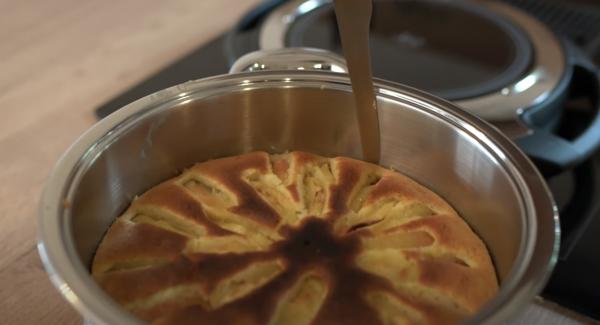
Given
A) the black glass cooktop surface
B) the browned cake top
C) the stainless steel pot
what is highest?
the stainless steel pot

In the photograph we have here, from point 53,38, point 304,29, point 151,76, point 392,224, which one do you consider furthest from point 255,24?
point 392,224

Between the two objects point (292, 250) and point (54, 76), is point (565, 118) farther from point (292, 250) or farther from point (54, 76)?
point (54, 76)

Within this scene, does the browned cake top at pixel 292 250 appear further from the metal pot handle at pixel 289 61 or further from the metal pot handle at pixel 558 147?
the metal pot handle at pixel 558 147

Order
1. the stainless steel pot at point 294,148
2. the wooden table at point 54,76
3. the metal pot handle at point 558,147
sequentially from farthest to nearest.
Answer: the metal pot handle at point 558,147
the wooden table at point 54,76
the stainless steel pot at point 294,148

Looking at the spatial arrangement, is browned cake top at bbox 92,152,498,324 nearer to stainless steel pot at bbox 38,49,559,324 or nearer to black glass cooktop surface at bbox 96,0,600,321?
stainless steel pot at bbox 38,49,559,324

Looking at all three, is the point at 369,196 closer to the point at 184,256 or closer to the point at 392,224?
the point at 392,224

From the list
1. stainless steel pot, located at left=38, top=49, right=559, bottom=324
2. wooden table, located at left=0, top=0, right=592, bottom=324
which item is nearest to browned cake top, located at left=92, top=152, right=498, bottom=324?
stainless steel pot, located at left=38, top=49, right=559, bottom=324

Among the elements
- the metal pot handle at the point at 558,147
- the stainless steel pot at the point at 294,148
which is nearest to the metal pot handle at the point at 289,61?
the stainless steel pot at the point at 294,148
